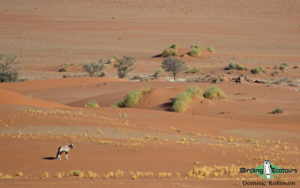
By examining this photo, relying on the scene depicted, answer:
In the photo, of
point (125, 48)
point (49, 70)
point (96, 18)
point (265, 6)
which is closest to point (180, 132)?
point (49, 70)

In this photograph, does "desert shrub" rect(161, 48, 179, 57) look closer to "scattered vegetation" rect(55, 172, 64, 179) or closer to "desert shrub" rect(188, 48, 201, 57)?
"desert shrub" rect(188, 48, 201, 57)

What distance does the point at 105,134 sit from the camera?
58.2 feet

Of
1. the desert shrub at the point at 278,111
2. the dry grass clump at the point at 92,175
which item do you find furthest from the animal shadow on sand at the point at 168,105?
the dry grass clump at the point at 92,175

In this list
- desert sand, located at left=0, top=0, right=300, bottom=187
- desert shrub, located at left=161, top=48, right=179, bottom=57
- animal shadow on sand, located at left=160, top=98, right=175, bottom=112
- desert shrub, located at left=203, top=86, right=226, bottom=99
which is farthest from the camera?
desert shrub, located at left=161, top=48, right=179, bottom=57

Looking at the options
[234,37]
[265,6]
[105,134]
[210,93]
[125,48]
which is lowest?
[105,134]

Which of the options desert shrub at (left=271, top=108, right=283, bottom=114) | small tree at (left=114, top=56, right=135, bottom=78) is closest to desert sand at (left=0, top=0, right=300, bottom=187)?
desert shrub at (left=271, top=108, right=283, bottom=114)

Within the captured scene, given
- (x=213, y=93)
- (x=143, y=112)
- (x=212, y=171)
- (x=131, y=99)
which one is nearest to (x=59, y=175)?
(x=212, y=171)

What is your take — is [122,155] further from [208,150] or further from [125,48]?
[125,48]

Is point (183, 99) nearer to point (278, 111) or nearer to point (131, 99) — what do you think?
point (131, 99)

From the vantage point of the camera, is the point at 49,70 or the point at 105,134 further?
the point at 49,70

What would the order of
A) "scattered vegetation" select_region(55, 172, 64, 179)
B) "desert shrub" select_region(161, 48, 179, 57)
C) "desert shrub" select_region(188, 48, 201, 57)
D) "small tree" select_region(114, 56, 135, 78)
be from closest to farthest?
1. "scattered vegetation" select_region(55, 172, 64, 179)
2. "small tree" select_region(114, 56, 135, 78)
3. "desert shrub" select_region(161, 48, 179, 57)
4. "desert shrub" select_region(188, 48, 201, 57)

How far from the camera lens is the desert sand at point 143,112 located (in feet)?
41.3

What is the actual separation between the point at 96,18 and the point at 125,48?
26817mm

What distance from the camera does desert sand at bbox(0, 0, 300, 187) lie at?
12602mm
